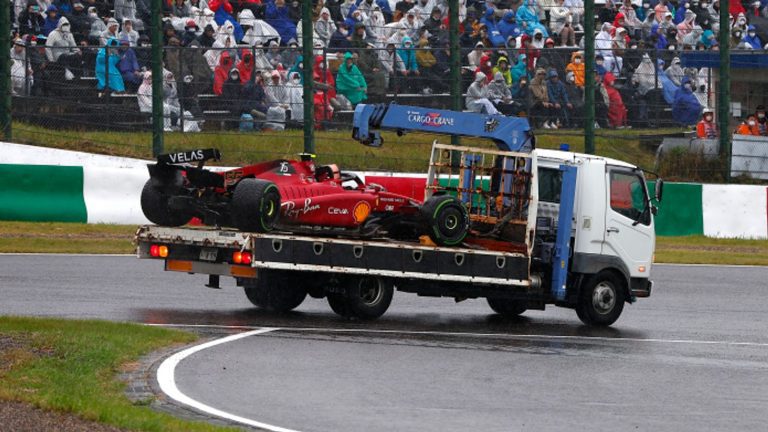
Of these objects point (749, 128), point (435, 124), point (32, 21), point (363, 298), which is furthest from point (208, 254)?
point (749, 128)

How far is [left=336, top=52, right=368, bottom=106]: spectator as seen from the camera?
79.7 feet

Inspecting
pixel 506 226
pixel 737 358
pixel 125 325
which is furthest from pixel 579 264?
pixel 125 325

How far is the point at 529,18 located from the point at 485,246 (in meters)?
11.3

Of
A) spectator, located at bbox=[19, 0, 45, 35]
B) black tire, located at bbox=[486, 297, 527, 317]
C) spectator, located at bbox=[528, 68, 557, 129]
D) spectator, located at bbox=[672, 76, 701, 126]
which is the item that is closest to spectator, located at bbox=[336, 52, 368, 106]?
spectator, located at bbox=[528, 68, 557, 129]

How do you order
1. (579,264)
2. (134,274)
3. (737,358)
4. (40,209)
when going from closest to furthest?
(737,358) → (579,264) → (134,274) → (40,209)

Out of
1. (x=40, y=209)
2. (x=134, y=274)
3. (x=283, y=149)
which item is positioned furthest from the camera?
(x=283, y=149)

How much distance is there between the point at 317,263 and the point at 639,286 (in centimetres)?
426

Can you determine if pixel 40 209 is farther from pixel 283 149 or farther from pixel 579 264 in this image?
pixel 579 264

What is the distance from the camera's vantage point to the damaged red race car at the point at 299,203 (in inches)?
595

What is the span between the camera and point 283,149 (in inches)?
973

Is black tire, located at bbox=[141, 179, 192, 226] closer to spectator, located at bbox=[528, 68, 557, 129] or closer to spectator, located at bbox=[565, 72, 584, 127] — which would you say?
spectator, located at bbox=[528, 68, 557, 129]

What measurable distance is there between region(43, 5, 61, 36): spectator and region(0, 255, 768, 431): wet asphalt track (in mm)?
5631

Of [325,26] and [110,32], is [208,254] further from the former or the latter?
[325,26]

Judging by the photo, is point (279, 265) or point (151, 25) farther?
point (151, 25)
